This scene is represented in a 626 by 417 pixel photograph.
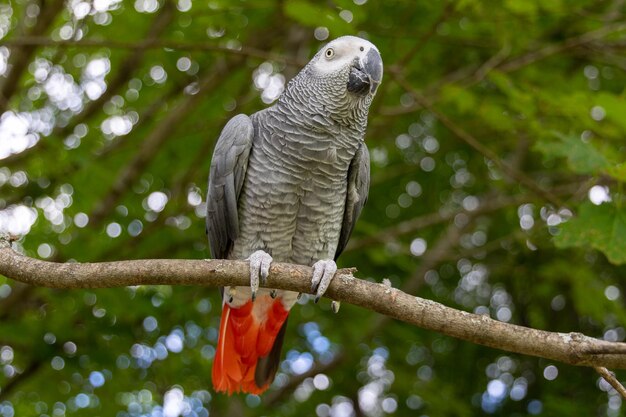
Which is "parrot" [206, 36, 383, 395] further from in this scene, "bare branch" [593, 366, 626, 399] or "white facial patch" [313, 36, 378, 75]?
"bare branch" [593, 366, 626, 399]

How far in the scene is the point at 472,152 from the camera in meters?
5.22

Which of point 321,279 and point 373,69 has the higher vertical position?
point 373,69

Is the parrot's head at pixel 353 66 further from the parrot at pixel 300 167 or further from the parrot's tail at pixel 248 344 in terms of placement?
the parrot's tail at pixel 248 344

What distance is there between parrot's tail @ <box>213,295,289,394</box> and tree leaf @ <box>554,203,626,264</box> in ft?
4.14

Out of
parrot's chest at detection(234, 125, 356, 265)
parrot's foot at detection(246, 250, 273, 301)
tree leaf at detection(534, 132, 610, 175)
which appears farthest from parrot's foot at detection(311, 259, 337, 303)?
tree leaf at detection(534, 132, 610, 175)

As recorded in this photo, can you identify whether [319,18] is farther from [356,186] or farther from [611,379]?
[611,379]

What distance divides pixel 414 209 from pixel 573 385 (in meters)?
1.74

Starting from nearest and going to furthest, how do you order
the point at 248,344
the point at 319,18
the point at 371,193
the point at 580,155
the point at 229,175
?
the point at 580,155, the point at 229,175, the point at 319,18, the point at 248,344, the point at 371,193

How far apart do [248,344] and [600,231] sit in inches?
61.9

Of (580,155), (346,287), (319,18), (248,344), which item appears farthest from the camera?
(248,344)

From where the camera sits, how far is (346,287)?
221 cm

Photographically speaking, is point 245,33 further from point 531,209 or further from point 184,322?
point 531,209

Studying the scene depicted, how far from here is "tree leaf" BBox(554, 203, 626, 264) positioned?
2566 mm

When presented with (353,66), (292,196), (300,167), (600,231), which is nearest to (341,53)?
(353,66)
